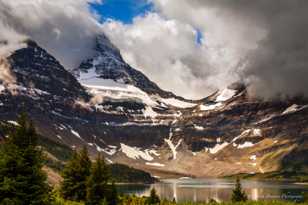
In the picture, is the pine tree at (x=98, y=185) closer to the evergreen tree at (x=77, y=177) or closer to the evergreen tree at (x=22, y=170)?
the evergreen tree at (x=77, y=177)

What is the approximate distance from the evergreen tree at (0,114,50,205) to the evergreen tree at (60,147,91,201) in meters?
23.6

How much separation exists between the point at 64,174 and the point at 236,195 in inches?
2003

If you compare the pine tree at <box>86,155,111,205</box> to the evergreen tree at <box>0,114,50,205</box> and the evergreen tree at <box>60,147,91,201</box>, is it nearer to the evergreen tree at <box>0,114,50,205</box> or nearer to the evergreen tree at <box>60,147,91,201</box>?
the evergreen tree at <box>60,147,91,201</box>

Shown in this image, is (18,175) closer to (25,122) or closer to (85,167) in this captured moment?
(25,122)

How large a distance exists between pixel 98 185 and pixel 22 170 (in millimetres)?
18940

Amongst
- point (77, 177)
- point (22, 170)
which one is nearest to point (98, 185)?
point (77, 177)

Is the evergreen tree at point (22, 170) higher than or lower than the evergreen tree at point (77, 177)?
lower

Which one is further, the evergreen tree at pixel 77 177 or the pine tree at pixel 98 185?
the evergreen tree at pixel 77 177

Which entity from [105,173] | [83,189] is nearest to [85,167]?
[83,189]

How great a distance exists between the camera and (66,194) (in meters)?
57.8

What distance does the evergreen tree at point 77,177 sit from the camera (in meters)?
57.7

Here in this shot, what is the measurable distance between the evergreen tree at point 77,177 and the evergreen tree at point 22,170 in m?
23.6

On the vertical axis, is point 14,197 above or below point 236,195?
below

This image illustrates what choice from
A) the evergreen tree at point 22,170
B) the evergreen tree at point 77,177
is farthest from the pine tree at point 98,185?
the evergreen tree at point 22,170
